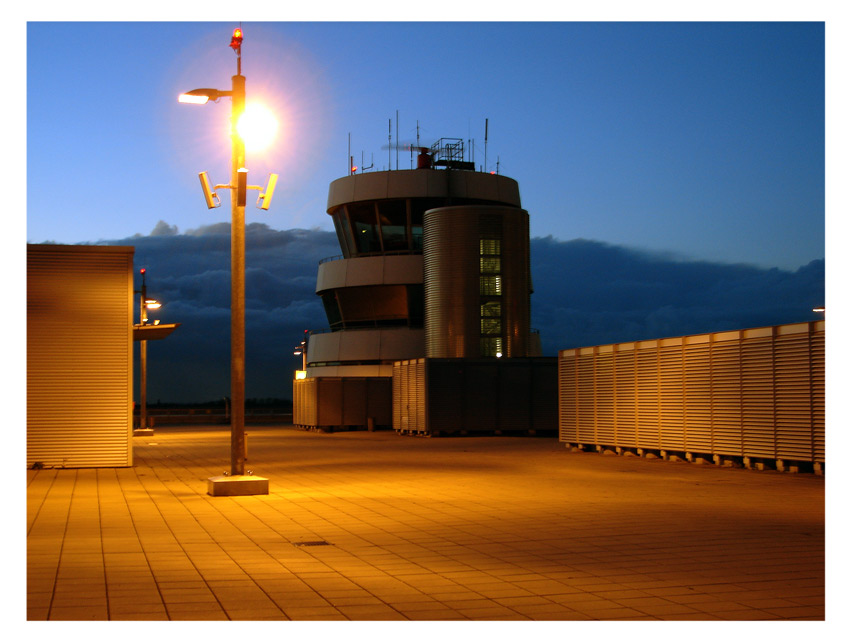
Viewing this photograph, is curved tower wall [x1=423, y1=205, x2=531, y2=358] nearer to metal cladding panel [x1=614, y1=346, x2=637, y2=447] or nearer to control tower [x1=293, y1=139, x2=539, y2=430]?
control tower [x1=293, y1=139, x2=539, y2=430]

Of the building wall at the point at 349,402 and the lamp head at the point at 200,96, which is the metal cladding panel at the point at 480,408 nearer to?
the building wall at the point at 349,402

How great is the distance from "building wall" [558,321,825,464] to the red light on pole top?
1290cm

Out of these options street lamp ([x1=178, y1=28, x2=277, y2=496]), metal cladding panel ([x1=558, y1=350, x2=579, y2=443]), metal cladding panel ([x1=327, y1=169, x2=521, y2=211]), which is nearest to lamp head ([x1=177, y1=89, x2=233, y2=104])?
street lamp ([x1=178, y1=28, x2=277, y2=496])

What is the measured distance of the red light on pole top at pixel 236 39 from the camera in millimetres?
17328

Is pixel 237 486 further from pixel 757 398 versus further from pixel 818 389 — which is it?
pixel 757 398

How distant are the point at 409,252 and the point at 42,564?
53.6 meters

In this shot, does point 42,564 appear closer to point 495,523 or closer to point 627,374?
point 495,523

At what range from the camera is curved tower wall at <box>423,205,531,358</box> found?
51438 millimetres

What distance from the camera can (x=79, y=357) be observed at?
22859 millimetres

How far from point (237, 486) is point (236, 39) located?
8052mm

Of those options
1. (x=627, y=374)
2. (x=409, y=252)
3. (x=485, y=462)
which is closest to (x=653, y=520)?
(x=485, y=462)

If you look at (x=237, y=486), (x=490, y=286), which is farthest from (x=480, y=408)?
(x=237, y=486)

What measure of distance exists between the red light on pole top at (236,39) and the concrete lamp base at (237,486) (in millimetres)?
7831

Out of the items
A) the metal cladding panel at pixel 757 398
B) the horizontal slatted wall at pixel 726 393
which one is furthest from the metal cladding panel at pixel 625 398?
the metal cladding panel at pixel 757 398
